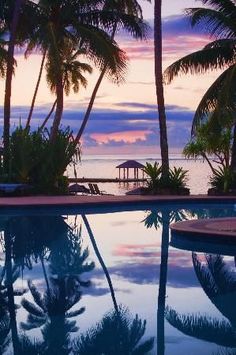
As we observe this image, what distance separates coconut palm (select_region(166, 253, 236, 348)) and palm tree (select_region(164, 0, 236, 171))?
12141mm

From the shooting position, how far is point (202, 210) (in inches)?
748

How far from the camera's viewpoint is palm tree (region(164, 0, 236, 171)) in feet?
71.8

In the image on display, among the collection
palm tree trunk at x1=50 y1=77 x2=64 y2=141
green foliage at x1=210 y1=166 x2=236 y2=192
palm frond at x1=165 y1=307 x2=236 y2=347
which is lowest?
green foliage at x1=210 y1=166 x2=236 y2=192

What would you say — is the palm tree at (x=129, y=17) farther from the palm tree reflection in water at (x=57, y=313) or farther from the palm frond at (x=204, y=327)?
the palm frond at (x=204, y=327)

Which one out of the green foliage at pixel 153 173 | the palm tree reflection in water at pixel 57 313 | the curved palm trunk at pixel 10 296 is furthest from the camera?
the green foliage at pixel 153 173

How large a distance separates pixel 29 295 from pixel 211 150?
1617 centimetres

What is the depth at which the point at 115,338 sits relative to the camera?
6402 millimetres

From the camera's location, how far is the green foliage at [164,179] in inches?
861

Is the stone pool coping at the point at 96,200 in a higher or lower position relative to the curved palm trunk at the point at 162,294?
lower

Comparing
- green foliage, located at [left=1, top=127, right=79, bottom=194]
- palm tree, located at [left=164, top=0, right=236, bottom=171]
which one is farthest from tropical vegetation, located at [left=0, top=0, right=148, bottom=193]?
palm tree, located at [left=164, top=0, right=236, bottom=171]

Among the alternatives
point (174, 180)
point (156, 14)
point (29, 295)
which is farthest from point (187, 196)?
point (29, 295)

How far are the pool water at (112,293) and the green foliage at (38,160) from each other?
6526 mm

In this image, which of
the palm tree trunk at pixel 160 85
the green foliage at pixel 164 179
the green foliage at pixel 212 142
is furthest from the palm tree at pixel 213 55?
the green foliage at pixel 164 179

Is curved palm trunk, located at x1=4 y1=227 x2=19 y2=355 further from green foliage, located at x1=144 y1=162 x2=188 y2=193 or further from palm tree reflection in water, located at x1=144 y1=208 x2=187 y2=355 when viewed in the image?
green foliage, located at x1=144 y1=162 x2=188 y2=193
